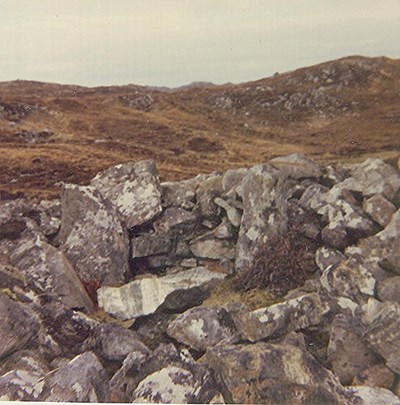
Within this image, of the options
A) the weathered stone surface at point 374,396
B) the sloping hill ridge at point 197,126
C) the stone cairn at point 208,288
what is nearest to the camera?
the weathered stone surface at point 374,396

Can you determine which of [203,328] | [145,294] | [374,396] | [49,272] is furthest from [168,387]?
[49,272]

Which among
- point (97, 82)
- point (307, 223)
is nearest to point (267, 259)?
point (307, 223)

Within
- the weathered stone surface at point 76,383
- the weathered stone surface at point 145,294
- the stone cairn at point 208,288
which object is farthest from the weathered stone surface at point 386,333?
the weathered stone surface at point 76,383

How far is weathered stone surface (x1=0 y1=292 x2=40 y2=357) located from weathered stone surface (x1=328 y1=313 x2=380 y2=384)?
3.41 metres

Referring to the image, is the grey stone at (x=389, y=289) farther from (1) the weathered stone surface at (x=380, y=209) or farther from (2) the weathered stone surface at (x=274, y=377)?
(2) the weathered stone surface at (x=274, y=377)

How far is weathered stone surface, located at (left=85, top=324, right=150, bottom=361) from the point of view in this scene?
5805 millimetres

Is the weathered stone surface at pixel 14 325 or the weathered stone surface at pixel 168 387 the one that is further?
the weathered stone surface at pixel 14 325

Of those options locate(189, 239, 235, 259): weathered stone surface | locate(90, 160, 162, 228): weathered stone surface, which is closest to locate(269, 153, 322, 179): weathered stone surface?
locate(189, 239, 235, 259): weathered stone surface

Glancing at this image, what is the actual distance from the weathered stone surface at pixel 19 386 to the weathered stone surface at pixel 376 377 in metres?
3.38

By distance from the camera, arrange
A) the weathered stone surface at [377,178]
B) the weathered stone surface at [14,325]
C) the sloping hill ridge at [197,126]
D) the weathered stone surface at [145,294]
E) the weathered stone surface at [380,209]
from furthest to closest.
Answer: the sloping hill ridge at [197,126]
the weathered stone surface at [377,178]
the weathered stone surface at [145,294]
the weathered stone surface at [380,209]
the weathered stone surface at [14,325]

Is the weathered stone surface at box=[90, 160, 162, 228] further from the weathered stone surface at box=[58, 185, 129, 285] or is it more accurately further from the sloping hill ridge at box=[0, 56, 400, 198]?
the sloping hill ridge at box=[0, 56, 400, 198]

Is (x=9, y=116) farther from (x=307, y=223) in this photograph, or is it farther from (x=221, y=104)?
(x=307, y=223)

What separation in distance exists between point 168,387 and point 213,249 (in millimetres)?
2672

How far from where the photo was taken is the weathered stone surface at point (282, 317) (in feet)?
18.6
